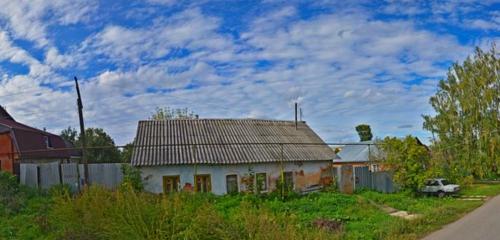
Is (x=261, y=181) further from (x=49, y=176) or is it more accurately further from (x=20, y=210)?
(x=20, y=210)

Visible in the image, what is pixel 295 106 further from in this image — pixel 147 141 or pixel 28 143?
pixel 28 143

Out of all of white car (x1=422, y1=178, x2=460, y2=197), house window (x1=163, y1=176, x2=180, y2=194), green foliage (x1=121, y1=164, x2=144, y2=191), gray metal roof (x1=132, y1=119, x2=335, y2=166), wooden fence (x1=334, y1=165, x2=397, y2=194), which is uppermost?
gray metal roof (x1=132, y1=119, x2=335, y2=166)

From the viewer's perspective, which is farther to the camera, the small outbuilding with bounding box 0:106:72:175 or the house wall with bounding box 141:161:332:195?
the small outbuilding with bounding box 0:106:72:175

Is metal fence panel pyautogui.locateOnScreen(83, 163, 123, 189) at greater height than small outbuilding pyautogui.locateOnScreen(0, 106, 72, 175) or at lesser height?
lesser

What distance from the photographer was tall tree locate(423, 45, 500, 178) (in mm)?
33094

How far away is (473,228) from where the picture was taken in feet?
41.1

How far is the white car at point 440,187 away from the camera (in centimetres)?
2434

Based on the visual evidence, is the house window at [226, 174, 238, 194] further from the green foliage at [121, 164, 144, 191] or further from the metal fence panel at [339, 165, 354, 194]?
the metal fence panel at [339, 165, 354, 194]

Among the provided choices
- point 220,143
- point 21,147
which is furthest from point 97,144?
point 220,143

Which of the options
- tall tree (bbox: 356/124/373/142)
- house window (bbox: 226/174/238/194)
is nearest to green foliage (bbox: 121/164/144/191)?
house window (bbox: 226/174/238/194)

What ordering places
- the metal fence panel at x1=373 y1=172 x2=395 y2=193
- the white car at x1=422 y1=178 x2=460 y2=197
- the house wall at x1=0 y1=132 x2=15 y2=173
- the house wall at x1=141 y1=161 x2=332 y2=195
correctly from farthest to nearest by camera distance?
the white car at x1=422 y1=178 x2=460 y2=197 → the metal fence panel at x1=373 y1=172 x2=395 y2=193 → the house wall at x1=0 y1=132 x2=15 y2=173 → the house wall at x1=141 y1=161 x2=332 y2=195

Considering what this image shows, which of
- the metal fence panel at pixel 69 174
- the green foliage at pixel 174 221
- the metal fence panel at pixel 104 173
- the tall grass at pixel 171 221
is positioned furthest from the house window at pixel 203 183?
the tall grass at pixel 171 221

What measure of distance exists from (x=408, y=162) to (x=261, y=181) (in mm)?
7182

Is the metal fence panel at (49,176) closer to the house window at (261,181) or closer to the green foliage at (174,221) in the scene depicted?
the green foliage at (174,221)
